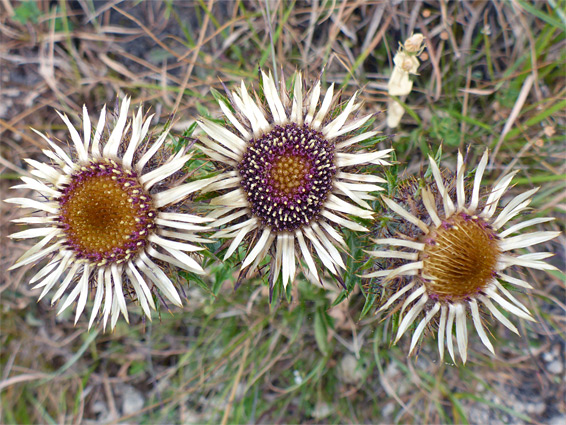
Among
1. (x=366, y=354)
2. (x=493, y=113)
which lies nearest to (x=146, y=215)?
(x=366, y=354)

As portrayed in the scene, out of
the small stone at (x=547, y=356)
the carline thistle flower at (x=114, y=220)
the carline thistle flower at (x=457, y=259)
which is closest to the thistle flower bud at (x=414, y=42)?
the carline thistle flower at (x=457, y=259)

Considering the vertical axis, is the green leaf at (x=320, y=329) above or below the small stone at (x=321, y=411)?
above

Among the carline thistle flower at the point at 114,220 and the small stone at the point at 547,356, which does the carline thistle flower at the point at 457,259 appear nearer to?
the carline thistle flower at the point at 114,220

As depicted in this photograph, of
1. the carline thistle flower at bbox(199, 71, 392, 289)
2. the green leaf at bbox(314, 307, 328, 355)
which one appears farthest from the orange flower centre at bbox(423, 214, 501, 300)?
the green leaf at bbox(314, 307, 328, 355)

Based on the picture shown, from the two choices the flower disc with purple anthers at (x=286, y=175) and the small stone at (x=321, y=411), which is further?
the small stone at (x=321, y=411)

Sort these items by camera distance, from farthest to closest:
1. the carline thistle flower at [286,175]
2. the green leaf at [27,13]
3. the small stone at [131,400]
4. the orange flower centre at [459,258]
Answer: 1. the small stone at [131,400]
2. the green leaf at [27,13]
3. the carline thistle flower at [286,175]
4. the orange flower centre at [459,258]

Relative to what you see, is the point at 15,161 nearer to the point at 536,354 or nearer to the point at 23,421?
the point at 23,421

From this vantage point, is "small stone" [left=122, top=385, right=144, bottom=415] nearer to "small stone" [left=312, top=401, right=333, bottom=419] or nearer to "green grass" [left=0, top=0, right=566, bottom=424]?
"green grass" [left=0, top=0, right=566, bottom=424]
